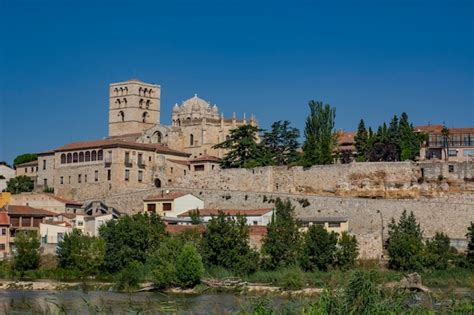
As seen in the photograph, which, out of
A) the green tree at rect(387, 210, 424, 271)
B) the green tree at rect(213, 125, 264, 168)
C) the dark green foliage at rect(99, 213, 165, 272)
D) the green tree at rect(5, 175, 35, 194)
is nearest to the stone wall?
the green tree at rect(387, 210, 424, 271)

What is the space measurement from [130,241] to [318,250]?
7.52m

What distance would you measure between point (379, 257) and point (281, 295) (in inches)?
476

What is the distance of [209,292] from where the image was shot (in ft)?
114

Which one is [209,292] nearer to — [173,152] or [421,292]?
[421,292]

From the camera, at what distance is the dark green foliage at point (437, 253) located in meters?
40.0

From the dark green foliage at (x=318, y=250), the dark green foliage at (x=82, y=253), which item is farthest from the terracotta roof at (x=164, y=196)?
the dark green foliage at (x=318, y=250)

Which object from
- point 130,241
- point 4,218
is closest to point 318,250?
point 130,241

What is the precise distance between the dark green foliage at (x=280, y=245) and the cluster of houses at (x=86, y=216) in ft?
6.25

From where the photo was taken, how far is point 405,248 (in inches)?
1601

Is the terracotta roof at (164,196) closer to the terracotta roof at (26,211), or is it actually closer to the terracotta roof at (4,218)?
the terracotta roof at (26,211)

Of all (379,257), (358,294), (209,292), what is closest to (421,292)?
(209,292)

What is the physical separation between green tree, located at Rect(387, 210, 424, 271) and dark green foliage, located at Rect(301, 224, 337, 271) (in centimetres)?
287

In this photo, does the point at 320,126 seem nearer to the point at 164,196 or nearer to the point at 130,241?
the point at 164,196

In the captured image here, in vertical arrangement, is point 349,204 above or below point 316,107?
below
